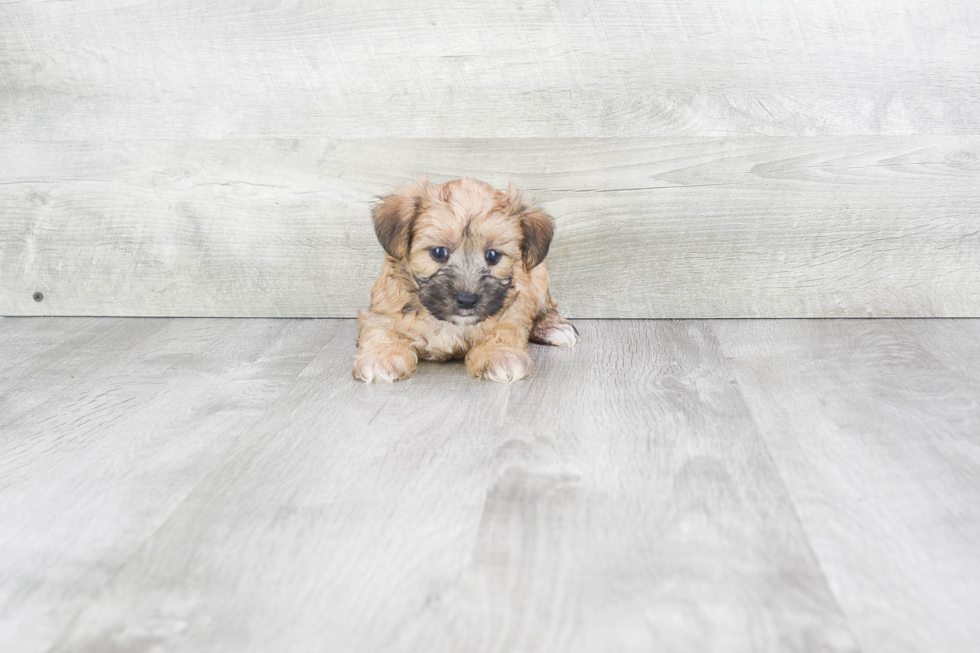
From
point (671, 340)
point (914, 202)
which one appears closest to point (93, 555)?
point (671, 340)

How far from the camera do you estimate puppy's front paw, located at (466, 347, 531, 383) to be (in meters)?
1.86

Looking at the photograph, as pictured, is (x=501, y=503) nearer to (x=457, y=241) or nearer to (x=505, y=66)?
(x=457, y=241)

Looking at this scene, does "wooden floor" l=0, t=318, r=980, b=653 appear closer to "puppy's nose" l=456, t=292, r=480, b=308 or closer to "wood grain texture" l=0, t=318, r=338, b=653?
"wood grain texture" l=0, t=318, r=338, b=653

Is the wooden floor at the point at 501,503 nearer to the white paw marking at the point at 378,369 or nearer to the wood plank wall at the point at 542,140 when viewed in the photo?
the white paw marking at the point at 378,369

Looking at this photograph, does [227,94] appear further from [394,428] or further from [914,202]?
[914,202]

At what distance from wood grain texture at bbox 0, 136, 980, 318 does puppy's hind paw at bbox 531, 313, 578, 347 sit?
26cm

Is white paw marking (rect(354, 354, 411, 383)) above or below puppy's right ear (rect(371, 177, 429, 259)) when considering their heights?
below

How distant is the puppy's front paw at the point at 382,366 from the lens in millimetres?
1875

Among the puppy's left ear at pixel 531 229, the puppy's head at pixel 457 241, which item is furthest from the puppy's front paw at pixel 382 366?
the puppy's left ear at pixel 531 229

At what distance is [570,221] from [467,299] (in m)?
0.62

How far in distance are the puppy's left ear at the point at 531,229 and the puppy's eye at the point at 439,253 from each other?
0.18 meters

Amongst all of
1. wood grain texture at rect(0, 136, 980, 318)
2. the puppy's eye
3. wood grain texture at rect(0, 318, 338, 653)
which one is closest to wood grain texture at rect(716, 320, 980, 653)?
wood grain texture at rect(0, 136, 980, 318)

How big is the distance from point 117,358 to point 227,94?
752 mm

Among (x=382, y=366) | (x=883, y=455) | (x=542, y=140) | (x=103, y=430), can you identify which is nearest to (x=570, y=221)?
(x=542, y=140)
